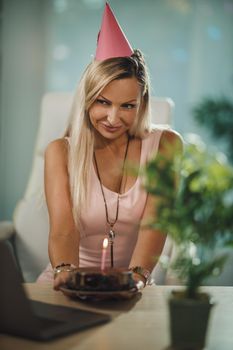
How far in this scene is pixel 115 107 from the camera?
1.95 meters

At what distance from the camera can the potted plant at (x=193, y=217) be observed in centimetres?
108

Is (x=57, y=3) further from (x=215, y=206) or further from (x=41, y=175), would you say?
(x=215, y=206)

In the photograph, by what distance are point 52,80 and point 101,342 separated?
2.71 meters

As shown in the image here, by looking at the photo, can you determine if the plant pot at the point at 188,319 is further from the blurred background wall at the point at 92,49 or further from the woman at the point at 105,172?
the blurred background wall at the point at 92,49

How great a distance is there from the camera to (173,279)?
2.17 metres

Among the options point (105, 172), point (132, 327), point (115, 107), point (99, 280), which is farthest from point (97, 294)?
point (105, 172)

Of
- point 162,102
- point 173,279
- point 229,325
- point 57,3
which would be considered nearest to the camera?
point 229,325

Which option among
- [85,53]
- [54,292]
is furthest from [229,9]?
[54,292]

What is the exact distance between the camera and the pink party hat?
196cm

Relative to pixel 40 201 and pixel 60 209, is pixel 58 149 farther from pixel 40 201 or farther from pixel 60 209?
pixel 40 201

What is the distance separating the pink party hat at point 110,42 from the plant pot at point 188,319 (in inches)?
39.0

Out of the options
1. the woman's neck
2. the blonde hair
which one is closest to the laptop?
the blonde hair

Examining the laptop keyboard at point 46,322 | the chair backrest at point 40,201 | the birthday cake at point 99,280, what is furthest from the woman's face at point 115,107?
the laptop keyboard at point 46,322

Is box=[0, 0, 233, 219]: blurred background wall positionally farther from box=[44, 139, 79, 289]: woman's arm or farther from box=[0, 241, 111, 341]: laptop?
box=[0, 241, 111, 341]: laptop
